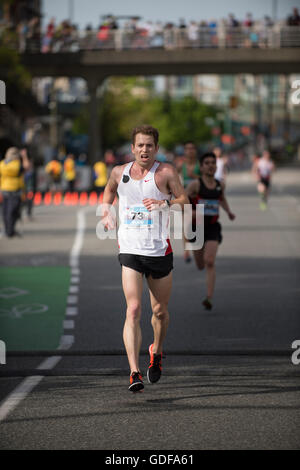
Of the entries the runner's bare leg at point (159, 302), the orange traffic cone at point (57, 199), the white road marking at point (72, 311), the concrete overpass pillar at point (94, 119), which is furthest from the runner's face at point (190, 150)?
the concrete overpass pillar at point (94, 119)

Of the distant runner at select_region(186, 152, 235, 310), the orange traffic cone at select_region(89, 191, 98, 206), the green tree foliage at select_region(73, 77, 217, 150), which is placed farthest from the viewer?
the green tree foliage at select_region(73, 77, 217, 150)

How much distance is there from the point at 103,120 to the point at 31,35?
30904mm

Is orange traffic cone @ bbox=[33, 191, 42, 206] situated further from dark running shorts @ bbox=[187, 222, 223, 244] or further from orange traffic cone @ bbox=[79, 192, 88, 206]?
dark running shorts @ bbox=[187, 222, 223, 244]

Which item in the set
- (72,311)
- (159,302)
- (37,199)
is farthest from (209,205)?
(37,199)

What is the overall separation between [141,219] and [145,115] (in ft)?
281

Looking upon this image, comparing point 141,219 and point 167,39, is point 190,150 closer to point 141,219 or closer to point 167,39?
point 141,219

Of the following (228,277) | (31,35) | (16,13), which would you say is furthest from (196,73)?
(228,277)

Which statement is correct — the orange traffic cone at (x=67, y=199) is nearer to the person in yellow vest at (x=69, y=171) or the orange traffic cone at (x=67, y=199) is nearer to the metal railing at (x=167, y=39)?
the person in yellow vest at (x=69, y=171)

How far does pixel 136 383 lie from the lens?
704 cm

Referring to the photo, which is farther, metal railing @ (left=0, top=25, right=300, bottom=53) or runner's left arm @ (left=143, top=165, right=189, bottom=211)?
metal railing @ (left=0, top=25, right=300, bottom=53)

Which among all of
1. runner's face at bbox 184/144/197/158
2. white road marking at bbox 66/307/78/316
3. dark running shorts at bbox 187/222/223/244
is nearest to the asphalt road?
white road marking at bbox 66/307/78/316

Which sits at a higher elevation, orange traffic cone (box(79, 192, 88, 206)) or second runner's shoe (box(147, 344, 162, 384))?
second runner's shoe (box(147, 344, 162, 384))

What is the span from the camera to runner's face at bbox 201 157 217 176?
11402 millimetres

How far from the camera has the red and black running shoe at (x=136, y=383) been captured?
277 inches
